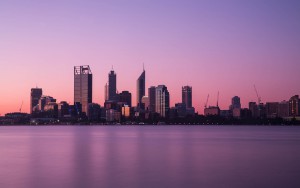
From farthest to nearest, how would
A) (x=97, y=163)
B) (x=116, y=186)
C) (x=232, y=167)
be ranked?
(x=97, y=163)
(x=232, y=167)
(x=116, y=186)

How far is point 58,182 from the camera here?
121ft

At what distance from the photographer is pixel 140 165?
167 feet

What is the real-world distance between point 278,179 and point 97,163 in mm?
21830

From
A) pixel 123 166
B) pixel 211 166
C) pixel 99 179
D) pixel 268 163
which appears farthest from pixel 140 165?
pixel 268 163

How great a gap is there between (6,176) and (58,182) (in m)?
6.59

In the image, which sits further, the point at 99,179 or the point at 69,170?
the point at 69,170

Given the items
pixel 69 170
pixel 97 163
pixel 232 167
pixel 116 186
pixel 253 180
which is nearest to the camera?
pixel 116 186

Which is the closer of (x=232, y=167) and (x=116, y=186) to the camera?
(x=116, y=186)

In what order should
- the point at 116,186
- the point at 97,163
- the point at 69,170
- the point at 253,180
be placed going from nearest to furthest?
the point at 116,186
the point at 253,180
the point at 69,170
the point at 97,163

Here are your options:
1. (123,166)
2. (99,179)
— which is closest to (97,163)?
(123,166)

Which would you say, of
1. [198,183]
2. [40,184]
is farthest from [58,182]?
[198,183]

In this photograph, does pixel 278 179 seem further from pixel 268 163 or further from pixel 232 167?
pixel 268 163

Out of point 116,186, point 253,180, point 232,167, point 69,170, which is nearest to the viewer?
point 116,186

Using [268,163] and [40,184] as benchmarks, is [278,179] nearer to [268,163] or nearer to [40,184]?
[268,163]
